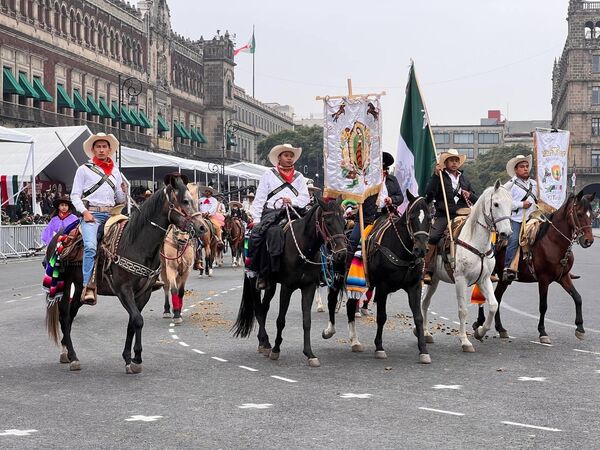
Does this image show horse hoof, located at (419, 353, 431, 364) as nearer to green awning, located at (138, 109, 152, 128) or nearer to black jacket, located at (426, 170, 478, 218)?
black jacket, located at (426, 170, 478, 218)

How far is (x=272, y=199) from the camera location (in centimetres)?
1162

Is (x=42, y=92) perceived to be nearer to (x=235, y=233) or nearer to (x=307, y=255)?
(x=235, y=233)

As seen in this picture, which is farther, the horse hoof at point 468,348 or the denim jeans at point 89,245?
the horse hoof at point 468,348

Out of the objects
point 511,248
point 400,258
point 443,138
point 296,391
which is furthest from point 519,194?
point 443,138

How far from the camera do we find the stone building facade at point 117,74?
5912cm

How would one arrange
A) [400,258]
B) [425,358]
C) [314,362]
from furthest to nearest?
1. [400,258]
2. [425,358]
3. [314,362]

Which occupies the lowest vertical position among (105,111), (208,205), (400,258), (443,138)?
(400,258)

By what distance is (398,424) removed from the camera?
7.65m

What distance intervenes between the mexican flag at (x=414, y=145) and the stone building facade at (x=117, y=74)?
128 ft

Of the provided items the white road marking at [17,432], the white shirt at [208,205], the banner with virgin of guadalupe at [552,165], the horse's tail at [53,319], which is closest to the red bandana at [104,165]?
the horse's tail at [53,319]

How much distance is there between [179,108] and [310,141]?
32241 millimetres

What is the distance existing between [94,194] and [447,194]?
4.45 m

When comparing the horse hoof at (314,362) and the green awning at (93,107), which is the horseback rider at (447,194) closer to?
the horse hoof at (314,362)

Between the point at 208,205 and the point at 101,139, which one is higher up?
the point at 101,139
